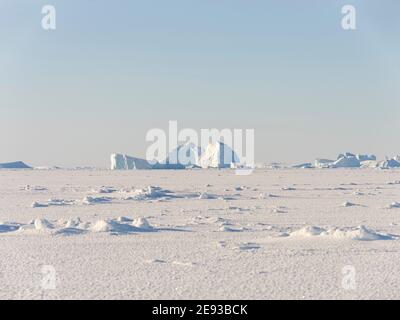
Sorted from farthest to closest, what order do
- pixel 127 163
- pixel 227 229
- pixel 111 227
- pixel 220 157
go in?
pixel 220 157
pixel 127 163
pixel 227 229
pixel 111 227

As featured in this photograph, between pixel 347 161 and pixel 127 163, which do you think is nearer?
pixel 127 163

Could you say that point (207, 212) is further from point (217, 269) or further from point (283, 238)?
point (217, 269)


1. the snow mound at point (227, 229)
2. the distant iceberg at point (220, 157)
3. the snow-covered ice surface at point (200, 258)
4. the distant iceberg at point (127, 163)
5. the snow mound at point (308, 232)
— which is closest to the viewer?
the snow-covered ice surface at point (200, 258)

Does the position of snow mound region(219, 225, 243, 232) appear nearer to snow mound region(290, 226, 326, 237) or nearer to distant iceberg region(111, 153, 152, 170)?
snow mound region(290, 226, 326, 237)

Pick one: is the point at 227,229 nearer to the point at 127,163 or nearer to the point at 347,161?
the point at 127,163

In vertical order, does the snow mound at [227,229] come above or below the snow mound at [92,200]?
above

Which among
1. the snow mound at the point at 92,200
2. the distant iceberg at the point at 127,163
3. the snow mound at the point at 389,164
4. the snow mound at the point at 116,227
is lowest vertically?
the snow mound at the point at 389,164

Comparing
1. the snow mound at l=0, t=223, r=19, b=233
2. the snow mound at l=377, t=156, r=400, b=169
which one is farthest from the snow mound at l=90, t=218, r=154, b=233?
the snow mound at l=377, t=156, r=400, b=169

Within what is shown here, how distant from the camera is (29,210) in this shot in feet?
76.2

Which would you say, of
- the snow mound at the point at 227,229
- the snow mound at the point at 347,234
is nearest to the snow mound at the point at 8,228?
the snow mound at the point at 227,229

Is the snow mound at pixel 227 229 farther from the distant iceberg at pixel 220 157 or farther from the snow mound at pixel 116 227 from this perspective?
the distant iceberg at pixel 220 157

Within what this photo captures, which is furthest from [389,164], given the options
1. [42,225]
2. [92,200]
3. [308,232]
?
[42,225]
